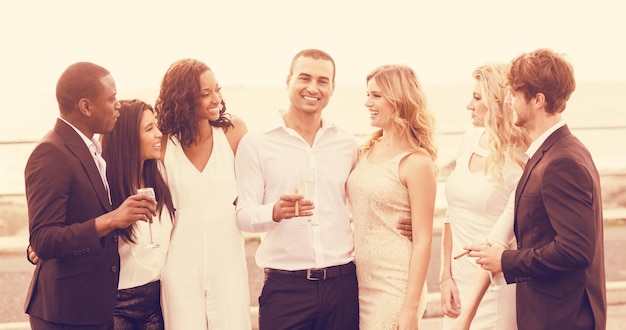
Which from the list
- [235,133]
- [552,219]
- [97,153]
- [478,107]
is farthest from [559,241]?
[97,153]

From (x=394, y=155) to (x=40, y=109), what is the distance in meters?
46.7

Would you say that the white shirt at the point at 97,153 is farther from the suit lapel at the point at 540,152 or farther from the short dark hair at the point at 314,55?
the suit lapel at the point at 540,152

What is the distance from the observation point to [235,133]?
3.90 metres

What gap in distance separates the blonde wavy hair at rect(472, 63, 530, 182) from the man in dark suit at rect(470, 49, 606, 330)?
61 centimetres

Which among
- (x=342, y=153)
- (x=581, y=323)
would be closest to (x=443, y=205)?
(x=342, y=153)

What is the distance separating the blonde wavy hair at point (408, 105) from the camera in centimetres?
370

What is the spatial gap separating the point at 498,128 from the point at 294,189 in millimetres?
1052

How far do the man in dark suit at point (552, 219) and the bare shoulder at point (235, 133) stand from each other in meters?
1.42

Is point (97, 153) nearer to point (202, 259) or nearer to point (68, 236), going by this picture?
point (68, 236)

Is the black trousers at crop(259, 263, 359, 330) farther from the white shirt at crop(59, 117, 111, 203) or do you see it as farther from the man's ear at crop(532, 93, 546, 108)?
the man's ear at crop(532, 93, 546, 108)

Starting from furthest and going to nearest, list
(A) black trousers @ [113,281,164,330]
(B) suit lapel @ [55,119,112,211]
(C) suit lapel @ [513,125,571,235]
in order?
(A) black trousers @ [113,281,164,330], (B) suit lapel @ [55,119,112,211], (C) suit lapel @ [513,125,571,235]

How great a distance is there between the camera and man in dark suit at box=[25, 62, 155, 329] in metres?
3.03

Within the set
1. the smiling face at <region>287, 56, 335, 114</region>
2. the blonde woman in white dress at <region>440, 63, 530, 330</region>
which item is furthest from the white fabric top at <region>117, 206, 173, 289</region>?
the blonde woman in white dress at <region>440, 63, 530, 330</region>

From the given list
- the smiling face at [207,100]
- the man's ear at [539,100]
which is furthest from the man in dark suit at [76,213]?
the man's ear at [539,100]
